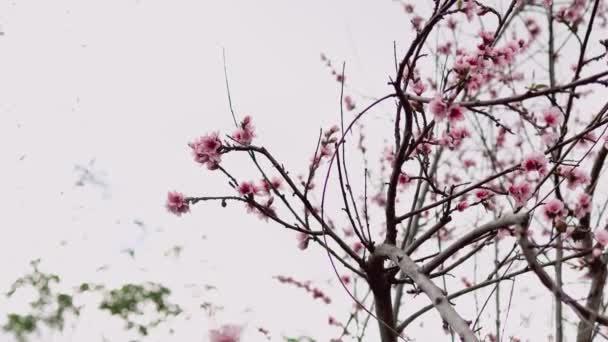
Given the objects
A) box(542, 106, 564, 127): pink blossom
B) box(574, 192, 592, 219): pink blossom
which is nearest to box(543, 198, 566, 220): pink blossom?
box(574, 192, 592, 219): pink blossom

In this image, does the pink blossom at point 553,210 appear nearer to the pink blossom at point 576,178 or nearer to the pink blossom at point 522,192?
the pink blossom at point 522,192

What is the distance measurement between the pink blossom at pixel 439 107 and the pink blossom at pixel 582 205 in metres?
0.98

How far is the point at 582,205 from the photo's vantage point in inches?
79.0

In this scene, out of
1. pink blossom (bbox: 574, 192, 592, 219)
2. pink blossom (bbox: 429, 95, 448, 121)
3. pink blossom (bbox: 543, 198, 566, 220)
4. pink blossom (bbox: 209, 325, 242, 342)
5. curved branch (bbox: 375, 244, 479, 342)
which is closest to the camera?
pink blossom (bbox: 209, 325, 242, 342)

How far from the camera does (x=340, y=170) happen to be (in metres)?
1.48

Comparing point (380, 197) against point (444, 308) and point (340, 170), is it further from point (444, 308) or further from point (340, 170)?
point (444, 308)

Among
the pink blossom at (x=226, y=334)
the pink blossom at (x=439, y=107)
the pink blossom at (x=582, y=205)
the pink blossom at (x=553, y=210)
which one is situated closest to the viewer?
the pink blossom at (x=226, y=334)

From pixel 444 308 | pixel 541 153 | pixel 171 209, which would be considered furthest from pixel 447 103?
pixel 171 209

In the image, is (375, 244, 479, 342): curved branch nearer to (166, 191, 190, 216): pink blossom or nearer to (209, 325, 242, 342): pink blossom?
(209, 325, 242, 342): pink blossom

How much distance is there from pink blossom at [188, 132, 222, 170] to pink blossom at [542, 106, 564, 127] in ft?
4.97

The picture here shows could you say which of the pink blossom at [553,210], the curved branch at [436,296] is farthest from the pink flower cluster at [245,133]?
the pink blossom at [553,210]

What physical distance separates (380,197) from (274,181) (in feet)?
9.36

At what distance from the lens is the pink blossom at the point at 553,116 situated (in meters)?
2.03

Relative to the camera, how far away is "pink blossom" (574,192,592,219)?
196cm
